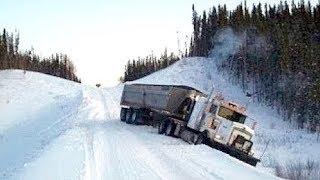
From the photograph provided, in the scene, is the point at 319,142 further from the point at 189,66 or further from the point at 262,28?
the point at 189,66

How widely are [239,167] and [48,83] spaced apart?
5120 cm

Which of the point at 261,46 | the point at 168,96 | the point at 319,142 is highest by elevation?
the point at 261,46

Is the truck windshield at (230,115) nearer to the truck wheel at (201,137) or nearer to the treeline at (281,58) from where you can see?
the truck wheel at (201,137)

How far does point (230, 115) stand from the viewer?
2603 cm

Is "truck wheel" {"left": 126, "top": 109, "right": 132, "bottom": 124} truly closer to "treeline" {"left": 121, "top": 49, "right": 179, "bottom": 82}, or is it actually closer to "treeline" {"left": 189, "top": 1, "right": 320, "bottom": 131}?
"treeline" {"left": 189, "top": 1, "right": 320, "bottom": 131}

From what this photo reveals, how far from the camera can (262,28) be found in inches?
2501

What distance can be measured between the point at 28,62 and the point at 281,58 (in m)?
56.1

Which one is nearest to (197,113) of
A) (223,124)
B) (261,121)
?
(223,124)

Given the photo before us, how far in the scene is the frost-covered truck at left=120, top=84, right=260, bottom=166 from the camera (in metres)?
25.1

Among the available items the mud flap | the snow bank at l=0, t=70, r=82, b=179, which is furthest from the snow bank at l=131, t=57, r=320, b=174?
the snow bank at l=0, t=70, r=82, b=179

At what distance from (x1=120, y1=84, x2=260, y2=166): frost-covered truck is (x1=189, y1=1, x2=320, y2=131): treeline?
17977 mm

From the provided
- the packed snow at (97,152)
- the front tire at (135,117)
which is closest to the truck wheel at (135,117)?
the front tire at (135,117)

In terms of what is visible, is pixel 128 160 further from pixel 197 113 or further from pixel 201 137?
pixel 197 113

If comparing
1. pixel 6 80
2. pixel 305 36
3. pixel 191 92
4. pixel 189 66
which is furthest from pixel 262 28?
pixel 191 92
